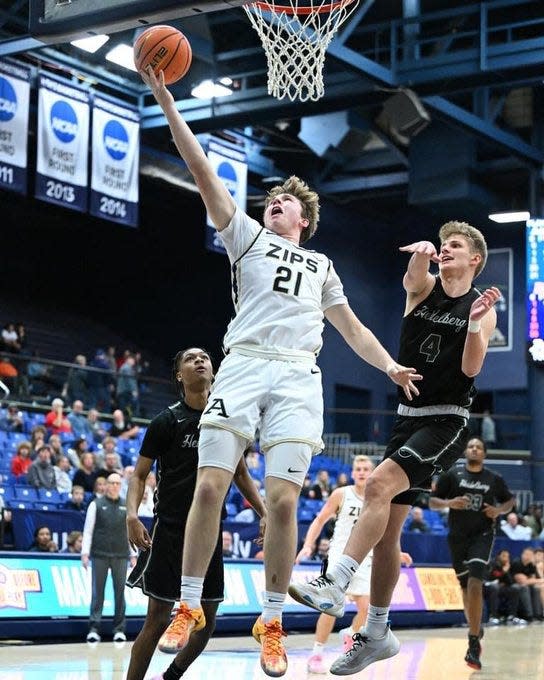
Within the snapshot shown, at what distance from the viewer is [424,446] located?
671 centimetres

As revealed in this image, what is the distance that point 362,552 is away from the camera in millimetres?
6488

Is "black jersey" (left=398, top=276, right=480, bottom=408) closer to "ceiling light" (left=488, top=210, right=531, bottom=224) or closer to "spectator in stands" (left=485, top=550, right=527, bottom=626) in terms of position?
"spectator in stands" (left=485, top=550, right=527, bottom=626)

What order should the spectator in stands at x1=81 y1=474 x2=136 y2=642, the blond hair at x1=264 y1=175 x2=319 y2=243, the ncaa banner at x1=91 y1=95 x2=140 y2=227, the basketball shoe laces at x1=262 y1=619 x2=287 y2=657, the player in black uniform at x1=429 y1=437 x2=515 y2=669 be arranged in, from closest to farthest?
the basketball shoe laces at x1=262 y1=619 x2=287 y2=657, the blond hair at x1=264 y1=175 x2=319 y2=243, the player in black uniform at x1=429 y1=437 x2=515 y2=669, the spectator in stands at x1=81 y1=474 x2=136 y2=642, the ncaa banner at x1=91 y1=95 x2=140 y2=227

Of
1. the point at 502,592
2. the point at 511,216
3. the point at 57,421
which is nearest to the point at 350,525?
the point at 57,421

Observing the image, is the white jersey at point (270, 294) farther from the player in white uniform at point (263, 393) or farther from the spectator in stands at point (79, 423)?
the spectator in stands at point (79, 423)

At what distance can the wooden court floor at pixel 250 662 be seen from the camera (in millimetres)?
9516

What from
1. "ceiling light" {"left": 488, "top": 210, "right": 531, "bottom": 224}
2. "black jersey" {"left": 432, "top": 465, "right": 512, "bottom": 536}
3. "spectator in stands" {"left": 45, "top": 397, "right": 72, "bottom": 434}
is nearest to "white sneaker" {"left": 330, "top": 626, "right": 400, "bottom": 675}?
"black jersey" {"left": 432, "top": 465, "right": 512, "bottom": 536}

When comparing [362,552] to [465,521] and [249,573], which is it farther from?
[249,573]

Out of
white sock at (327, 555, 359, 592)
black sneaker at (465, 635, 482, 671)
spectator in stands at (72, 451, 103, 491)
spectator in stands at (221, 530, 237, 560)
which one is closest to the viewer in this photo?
white sock at (327, 555, 359, 592)

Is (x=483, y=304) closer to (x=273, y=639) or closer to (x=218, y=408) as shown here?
(x=218, y=408)

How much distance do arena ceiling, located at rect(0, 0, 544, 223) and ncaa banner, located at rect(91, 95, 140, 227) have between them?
5.23 feet

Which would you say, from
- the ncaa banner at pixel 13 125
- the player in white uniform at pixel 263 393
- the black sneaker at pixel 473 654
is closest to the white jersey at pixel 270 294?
the player in white uniform at pixel 263 393

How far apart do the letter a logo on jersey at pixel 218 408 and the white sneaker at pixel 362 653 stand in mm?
1866

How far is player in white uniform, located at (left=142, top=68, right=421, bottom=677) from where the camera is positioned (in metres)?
5.73
